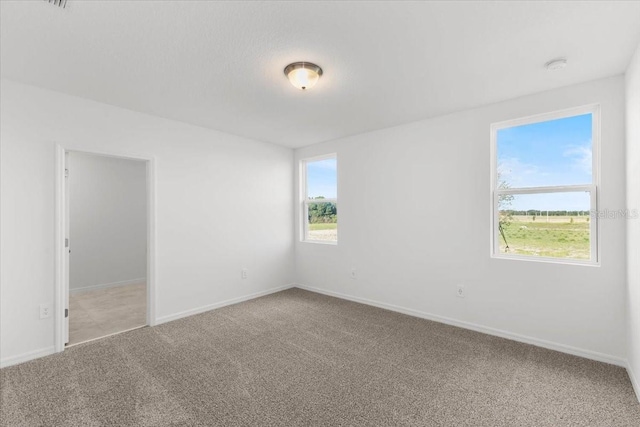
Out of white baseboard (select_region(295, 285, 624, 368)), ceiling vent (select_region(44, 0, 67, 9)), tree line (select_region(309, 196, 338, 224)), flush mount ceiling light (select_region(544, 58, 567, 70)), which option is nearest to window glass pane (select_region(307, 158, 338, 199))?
tree line (select_region(309, 196, 338, 224))

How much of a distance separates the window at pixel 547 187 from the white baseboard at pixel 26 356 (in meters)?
4.57

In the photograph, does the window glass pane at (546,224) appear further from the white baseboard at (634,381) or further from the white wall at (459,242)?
the white baseboard at (634,381)

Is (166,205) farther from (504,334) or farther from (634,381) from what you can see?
(634,381)

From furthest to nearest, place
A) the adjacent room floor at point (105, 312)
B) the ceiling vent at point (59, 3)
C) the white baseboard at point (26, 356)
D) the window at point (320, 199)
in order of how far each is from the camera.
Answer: the window at point (320, 199), the adjacent room floor at point (105, 312), the white baseboard at point (26, 356), the ceiling vent at point (59, 3)

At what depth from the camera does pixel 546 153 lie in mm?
2924

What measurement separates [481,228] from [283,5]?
2.90 meters

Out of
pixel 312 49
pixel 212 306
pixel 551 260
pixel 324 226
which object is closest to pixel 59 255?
pixel 212 306

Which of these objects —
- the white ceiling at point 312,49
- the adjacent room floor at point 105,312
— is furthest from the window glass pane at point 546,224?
the adjacent room floor at point 105,312

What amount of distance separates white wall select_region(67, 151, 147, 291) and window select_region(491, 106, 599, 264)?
5589mm

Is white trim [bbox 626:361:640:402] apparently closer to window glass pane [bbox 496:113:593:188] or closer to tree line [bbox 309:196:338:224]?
window glass pane [bbox 496:113:593:188]

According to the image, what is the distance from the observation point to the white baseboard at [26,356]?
2.51 m

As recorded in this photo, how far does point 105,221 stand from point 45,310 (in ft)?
9.73

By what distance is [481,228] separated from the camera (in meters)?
3.25

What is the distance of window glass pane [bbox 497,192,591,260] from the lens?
275cm
